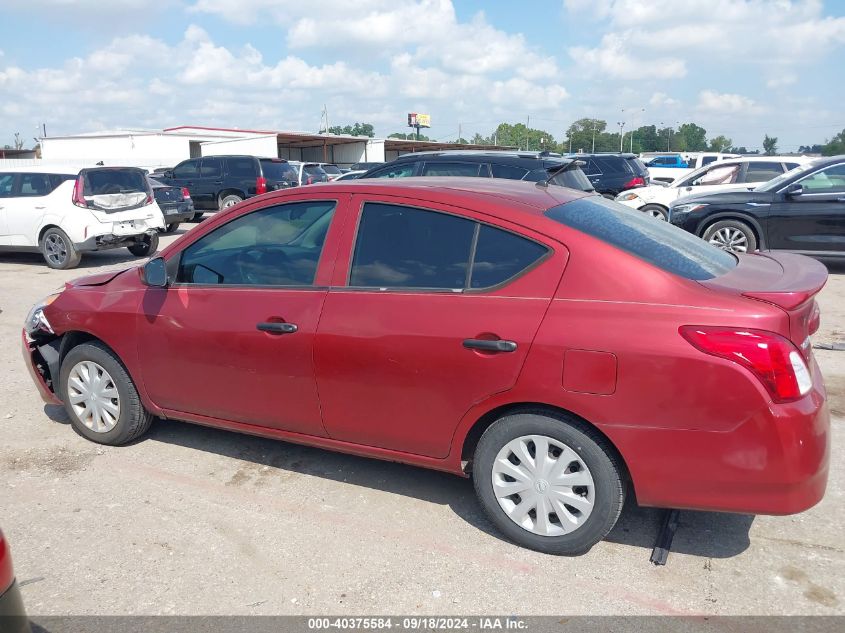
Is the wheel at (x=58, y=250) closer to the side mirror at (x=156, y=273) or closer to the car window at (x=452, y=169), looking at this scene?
the car window at (x=452, y=169)

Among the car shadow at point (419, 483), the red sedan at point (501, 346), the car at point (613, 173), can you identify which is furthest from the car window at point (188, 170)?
the red sedan at point (501, 346)

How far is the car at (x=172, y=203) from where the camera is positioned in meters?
15.5

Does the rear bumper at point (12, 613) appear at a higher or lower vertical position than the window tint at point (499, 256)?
lower

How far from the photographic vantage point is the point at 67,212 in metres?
11.5

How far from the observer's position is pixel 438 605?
299 centimetres

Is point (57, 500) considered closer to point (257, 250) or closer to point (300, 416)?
point (300, 416)

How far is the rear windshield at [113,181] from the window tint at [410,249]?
9.62 metres

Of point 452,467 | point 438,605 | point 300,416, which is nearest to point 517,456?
point 452,467

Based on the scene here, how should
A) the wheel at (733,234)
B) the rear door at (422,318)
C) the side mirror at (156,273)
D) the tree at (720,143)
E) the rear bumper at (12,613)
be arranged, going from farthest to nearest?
1. the tree at (720,143)
2. the wheel at (733,234)
3. the side mirror at (156,273)
4. the rear door at (422,318)
5. the rear bumper at (12,613)

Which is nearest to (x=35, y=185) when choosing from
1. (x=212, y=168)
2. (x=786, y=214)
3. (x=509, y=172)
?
(x=212, y=168)

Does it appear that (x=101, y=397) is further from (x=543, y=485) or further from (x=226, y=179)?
(x=226, y=179)

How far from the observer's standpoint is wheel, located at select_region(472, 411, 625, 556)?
3129 mm

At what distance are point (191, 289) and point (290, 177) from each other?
15.7 metres

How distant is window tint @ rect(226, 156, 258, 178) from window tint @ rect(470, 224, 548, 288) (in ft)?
52.4
